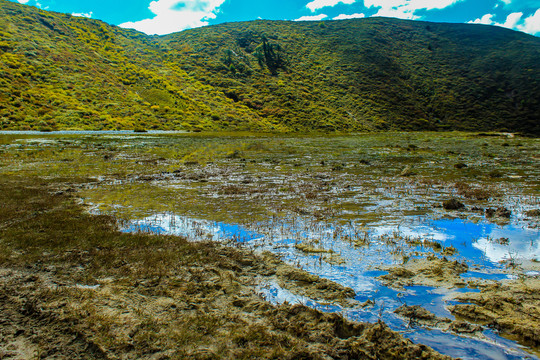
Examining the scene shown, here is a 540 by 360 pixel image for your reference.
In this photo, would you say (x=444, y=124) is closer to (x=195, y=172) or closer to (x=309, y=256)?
(x=195, y=172)

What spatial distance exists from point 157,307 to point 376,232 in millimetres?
6619

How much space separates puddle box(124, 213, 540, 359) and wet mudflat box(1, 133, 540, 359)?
0.10ft

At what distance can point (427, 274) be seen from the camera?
6.74 meters

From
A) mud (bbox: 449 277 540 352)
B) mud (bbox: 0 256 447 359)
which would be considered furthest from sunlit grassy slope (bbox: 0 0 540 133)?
mud (bbox: 449 277 540 352)

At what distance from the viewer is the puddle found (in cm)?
474

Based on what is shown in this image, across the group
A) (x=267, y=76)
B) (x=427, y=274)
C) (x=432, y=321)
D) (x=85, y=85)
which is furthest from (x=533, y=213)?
(x=267, y=76)

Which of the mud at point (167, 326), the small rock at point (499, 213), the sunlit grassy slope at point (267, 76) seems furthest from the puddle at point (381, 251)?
the sunlit grassy slope at point (267, 76)

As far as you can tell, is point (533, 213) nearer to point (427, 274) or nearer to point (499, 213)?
point (499, 213)

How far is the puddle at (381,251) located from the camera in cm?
474

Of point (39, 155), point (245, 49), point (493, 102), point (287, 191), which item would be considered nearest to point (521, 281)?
point (287, 191)

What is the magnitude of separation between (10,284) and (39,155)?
26.1 metres

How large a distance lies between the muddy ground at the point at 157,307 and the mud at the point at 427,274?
126cm

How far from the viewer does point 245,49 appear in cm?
14262

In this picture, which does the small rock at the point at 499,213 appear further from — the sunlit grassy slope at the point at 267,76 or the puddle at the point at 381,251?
the sunlit grassy slope at the point at 267,76
